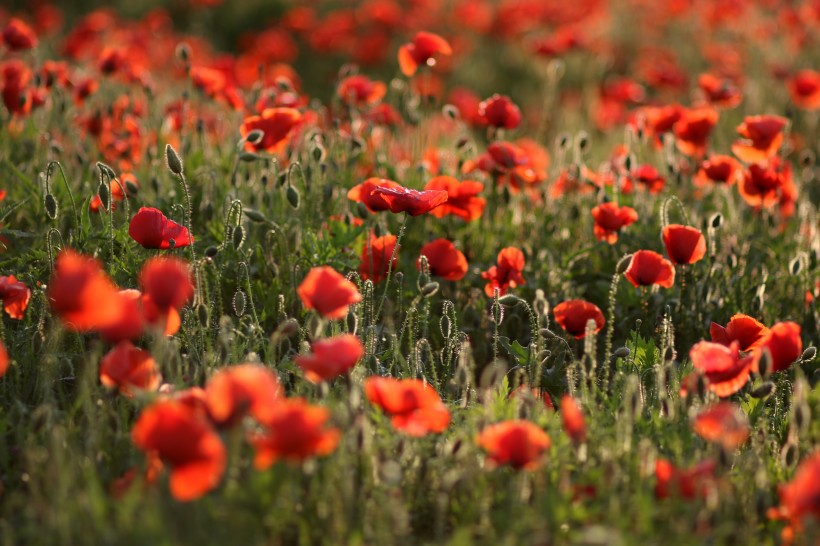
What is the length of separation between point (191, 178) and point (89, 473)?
209 centimetres

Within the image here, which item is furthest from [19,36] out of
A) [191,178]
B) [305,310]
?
[305,310]

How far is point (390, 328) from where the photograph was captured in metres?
2.35

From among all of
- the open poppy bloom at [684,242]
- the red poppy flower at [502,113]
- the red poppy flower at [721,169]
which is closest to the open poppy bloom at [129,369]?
the open poppy bloom at [684,242]

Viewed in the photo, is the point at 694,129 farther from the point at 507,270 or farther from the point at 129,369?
the point at 129,369

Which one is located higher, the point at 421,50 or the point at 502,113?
the point at 421,50

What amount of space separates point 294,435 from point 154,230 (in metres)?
1.11

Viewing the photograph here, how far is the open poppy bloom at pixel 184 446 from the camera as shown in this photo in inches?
63.3

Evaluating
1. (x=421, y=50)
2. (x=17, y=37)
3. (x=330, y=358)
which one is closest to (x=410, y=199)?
(x=330, y=358)

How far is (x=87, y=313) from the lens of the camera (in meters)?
1.73

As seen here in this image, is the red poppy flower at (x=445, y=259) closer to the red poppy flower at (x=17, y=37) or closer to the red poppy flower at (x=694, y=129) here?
the red poppy flower at (x=694, y=129)

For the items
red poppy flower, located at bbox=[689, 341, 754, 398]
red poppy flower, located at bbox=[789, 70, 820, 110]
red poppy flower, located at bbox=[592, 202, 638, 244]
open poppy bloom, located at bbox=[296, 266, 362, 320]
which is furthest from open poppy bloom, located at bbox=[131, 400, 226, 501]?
red poppy flower, located at bbox=[789, 70, 820, 110]

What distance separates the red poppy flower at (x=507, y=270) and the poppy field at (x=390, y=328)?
1 cm

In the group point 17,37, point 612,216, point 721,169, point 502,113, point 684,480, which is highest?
point 17,37

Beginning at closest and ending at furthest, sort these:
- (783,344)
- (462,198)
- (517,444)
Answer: (517,444), (783,344), (462,198)
